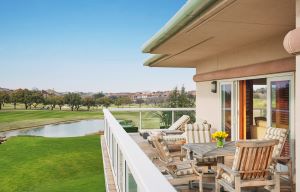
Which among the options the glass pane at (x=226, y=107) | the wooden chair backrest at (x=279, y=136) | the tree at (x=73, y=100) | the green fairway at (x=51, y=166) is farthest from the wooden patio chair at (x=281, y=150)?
the tree at (x=73, y=100)

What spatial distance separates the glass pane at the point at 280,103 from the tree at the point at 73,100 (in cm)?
5035

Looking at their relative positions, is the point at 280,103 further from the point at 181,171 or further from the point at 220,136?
the point at 181,171

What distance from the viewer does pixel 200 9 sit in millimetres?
3885

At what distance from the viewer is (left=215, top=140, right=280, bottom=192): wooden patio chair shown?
164 inches

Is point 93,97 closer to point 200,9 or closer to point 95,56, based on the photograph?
point 95,56

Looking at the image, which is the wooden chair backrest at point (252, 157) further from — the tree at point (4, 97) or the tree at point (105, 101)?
the tree at point (4, 97)

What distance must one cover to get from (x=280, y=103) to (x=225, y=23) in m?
2.45

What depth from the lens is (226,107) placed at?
8.79 metres

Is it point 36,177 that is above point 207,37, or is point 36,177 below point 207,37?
below

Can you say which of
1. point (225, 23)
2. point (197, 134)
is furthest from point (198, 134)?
point (225, 23)

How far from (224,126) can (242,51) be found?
94.4 inches

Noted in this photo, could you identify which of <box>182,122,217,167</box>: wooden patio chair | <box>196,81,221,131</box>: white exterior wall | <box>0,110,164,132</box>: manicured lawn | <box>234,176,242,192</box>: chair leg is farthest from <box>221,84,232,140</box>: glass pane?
<box>0,110,164,132</box>: manicured lawn

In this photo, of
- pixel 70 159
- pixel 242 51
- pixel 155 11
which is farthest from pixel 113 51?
pixel 242 51

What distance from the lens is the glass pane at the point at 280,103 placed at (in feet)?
19.8
